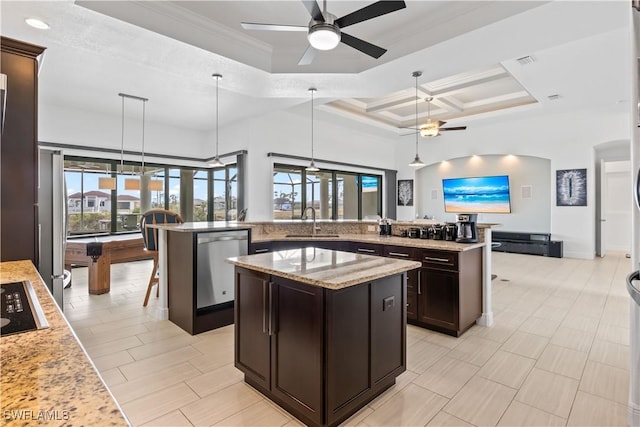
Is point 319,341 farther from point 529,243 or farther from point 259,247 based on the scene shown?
point 529,243

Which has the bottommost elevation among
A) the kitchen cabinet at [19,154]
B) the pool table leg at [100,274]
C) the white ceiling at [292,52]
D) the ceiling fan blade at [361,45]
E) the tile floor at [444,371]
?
the tile floor at [444,371]

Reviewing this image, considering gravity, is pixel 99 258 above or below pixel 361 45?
below

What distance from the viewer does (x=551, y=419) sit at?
6.40 feet

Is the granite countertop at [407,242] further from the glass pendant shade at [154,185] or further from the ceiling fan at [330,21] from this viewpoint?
the glass pendant shade at [154,185]

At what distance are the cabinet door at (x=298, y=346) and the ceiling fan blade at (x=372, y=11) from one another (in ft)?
6.89

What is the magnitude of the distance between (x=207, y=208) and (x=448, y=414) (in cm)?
754

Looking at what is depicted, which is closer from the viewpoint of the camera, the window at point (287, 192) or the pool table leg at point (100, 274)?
the pool table leg at point (100, 274)

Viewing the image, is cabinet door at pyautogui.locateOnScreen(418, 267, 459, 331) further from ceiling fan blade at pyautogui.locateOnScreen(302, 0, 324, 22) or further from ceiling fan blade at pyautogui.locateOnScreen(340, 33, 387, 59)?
ceiling fan blade at pyautogui.locateOnScreen(302, 0, 324, 22)

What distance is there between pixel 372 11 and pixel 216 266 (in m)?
2.85

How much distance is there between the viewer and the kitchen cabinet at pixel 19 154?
1966mm

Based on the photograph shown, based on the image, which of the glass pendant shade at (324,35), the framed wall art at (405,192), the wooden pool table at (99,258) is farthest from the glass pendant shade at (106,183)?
the framed wall art at (405,192)

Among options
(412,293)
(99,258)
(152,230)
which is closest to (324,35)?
(412,293)

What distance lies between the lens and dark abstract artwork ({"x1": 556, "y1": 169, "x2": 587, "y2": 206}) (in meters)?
7.29

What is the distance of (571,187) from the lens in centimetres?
746
